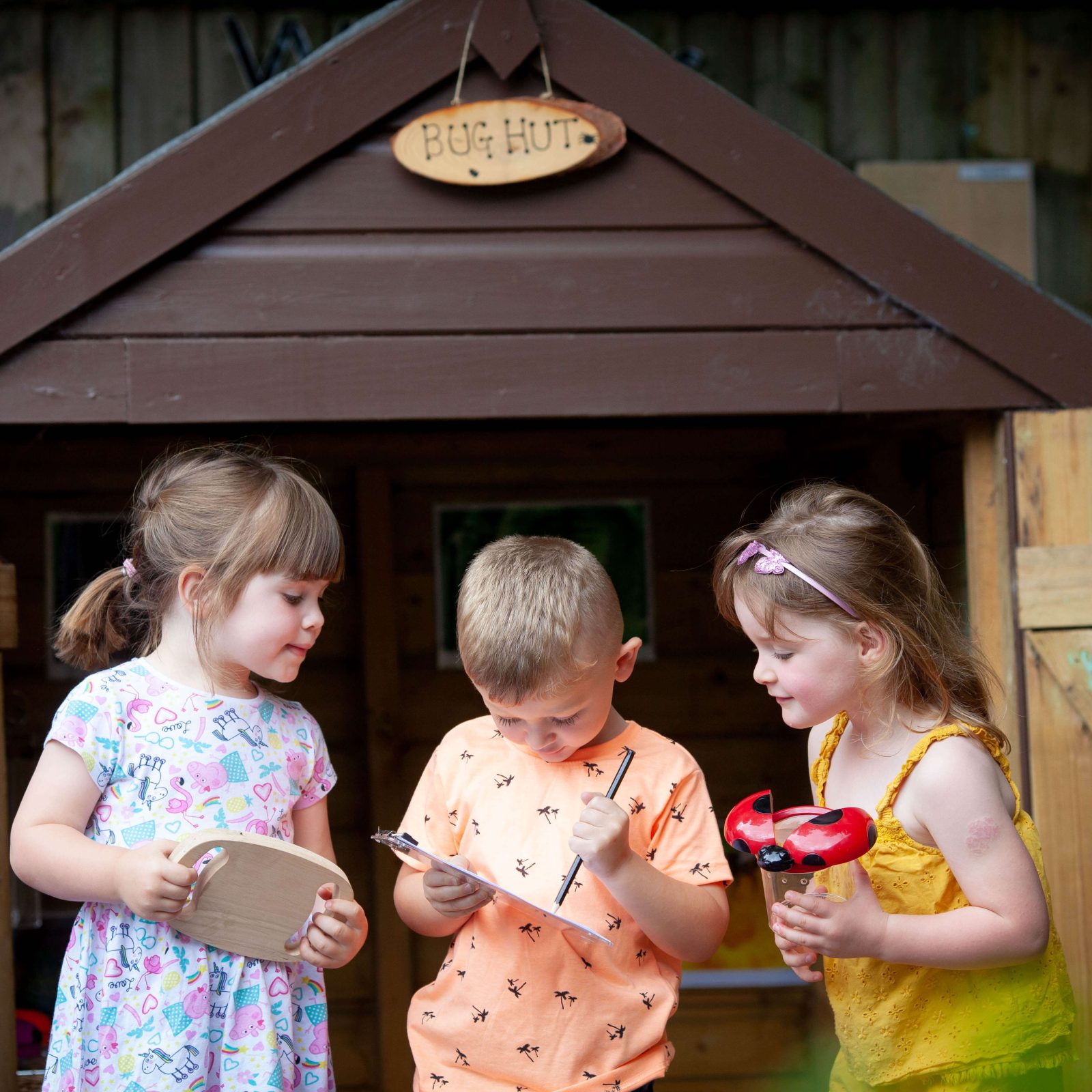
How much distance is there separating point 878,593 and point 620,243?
1.04m

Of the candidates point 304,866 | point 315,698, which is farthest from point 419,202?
point 315,698

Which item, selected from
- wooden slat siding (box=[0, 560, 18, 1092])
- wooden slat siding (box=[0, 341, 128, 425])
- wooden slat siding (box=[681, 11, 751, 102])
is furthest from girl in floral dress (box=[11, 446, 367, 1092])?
wooden slat siding (box=[681, 11, 751, 102])

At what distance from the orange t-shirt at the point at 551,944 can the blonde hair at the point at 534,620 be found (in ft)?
0.73

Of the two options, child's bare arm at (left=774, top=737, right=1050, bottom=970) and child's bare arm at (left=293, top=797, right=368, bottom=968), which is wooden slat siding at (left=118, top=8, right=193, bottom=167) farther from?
child's bare arm at (left=774, top=737, right=1050, bottom=970)

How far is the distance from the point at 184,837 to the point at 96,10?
319 cm

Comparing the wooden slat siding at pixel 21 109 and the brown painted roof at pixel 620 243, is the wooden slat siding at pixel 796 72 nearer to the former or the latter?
the brown painted roof at pixel 620 243

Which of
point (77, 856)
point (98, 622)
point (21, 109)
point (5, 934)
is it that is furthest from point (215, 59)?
point (77, 856)

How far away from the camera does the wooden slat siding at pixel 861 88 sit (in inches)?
163

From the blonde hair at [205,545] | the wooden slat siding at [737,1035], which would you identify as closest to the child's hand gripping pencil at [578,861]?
the blonde hair at [205,545]

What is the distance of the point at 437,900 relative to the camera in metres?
1.99

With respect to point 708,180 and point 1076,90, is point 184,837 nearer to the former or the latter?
point 708,180

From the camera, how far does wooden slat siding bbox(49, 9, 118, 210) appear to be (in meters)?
4.01

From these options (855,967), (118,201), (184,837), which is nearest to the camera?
(184,837)

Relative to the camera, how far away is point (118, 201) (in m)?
2.51
